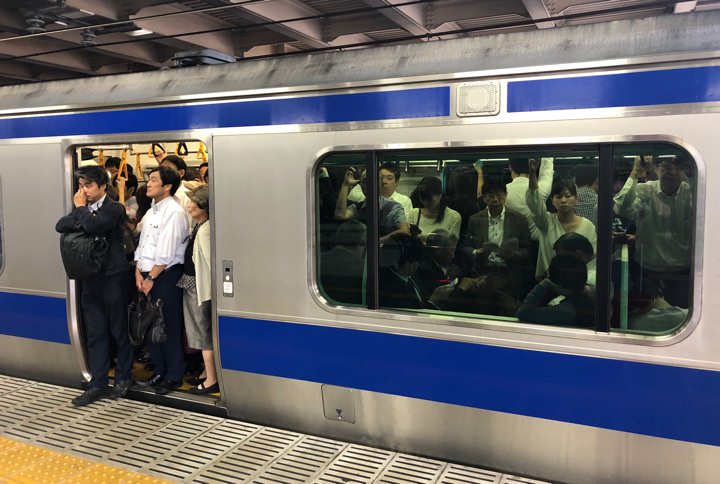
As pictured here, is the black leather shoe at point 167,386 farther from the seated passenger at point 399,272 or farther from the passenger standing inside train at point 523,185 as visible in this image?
the passenger standing inside train at point 523,185

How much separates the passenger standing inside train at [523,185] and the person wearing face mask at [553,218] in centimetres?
2

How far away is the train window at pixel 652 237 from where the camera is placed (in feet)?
9.26

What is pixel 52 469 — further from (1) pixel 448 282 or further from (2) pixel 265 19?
(2) pixel 265 19

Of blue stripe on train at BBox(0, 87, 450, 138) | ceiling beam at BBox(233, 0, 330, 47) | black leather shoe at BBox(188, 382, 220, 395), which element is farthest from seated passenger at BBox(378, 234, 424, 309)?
ceiling beam at BBox(233, 0, 330, 47)

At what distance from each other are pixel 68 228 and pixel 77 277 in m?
0.36

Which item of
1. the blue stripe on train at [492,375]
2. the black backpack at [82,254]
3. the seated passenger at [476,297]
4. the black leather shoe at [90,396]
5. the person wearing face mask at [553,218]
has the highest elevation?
the person wearing face mask at [553,218]

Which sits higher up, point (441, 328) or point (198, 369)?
point (441, 328)

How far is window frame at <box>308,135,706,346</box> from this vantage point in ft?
9.12

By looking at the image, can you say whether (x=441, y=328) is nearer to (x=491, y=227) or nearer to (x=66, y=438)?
(x=491, y=227)

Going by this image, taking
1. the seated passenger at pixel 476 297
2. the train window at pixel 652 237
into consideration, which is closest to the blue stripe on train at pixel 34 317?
the seated passenger at pixel 476 297

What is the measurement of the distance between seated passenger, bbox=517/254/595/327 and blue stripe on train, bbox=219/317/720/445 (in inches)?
7.2

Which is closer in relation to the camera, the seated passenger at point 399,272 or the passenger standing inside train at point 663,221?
the passenger standing inside train at point 663,221

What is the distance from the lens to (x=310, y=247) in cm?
372

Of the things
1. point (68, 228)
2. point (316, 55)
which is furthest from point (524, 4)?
point (68, 228)
